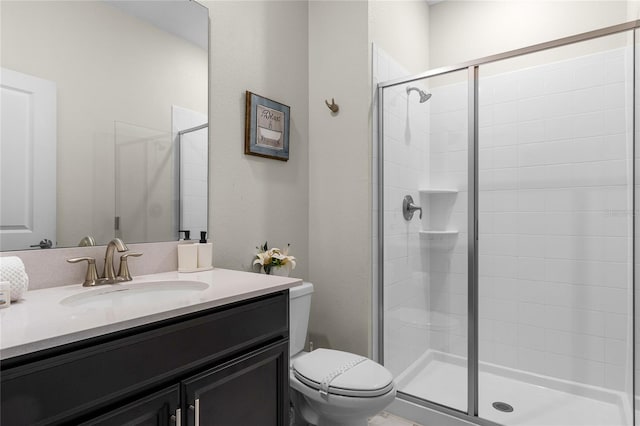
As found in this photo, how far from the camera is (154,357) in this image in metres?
0.90

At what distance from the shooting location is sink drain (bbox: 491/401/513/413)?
6.35ft

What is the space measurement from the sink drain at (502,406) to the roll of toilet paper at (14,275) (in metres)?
2.11

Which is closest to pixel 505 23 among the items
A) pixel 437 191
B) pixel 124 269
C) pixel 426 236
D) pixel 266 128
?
pixel 437 191

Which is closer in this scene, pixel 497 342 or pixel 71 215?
pixel 71 215

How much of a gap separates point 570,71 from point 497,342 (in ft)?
5.03

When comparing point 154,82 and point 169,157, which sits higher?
point 154,82

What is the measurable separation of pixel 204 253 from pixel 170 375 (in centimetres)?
70

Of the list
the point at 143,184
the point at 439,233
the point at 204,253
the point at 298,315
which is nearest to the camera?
the point at 143,184

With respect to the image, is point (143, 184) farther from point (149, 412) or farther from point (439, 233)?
point (439, 233)

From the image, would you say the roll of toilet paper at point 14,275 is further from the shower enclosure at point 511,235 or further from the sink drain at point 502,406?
the sink drain at point 502,406

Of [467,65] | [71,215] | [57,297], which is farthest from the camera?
[467,65]

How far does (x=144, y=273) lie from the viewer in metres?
1.46

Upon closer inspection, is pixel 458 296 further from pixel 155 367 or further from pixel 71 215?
pixel 71 215

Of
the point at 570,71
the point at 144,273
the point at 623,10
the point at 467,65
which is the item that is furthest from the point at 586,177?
the point at 144,273
